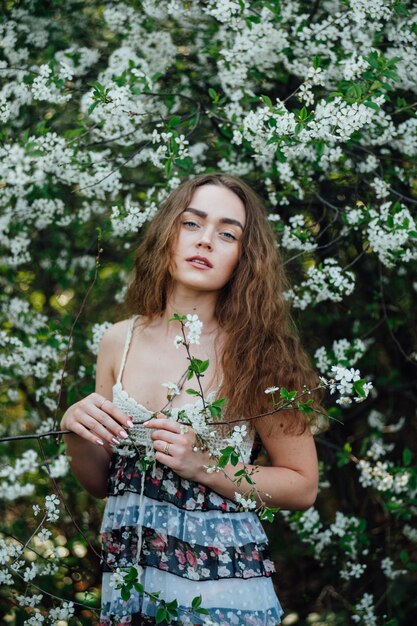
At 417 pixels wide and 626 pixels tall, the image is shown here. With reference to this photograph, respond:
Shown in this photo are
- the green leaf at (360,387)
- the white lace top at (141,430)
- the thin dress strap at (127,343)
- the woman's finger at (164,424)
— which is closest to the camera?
the green leaf at (360,387)

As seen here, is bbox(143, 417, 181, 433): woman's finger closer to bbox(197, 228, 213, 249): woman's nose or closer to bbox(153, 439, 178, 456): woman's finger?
bbox(153, 439, 178, 456): woman's finger

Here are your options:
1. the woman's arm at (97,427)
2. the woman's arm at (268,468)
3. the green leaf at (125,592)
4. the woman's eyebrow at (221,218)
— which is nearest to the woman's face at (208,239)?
the woman's eyebrow at (221,218)

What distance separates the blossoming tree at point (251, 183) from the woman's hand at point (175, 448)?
682 millimetres

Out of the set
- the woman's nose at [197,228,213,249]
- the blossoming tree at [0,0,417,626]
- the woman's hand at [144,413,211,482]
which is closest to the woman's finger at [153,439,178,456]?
the woman's hand at [144,413,211,482]

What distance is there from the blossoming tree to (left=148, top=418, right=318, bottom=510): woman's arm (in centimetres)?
41

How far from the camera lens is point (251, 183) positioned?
295 centimetres

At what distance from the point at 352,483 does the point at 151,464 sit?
1.85 meters

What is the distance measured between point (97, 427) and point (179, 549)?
36 cm

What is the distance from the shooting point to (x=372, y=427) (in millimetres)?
3443

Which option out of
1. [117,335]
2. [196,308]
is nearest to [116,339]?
[117,335]

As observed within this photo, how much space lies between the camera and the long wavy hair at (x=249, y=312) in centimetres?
201

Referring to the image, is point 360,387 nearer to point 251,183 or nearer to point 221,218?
point 221,218

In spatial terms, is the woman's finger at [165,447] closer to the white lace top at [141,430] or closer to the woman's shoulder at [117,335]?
the white lace top at [141,430]

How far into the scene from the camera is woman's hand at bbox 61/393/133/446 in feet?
5.97
